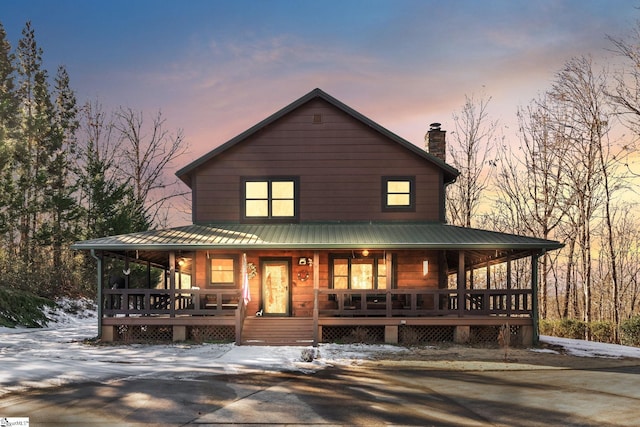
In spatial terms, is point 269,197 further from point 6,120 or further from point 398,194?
point 6,120

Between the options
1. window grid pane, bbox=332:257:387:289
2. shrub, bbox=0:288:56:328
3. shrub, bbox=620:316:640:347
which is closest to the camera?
window grid pane, bbox=332:257:387:289

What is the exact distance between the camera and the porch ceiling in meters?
17.9

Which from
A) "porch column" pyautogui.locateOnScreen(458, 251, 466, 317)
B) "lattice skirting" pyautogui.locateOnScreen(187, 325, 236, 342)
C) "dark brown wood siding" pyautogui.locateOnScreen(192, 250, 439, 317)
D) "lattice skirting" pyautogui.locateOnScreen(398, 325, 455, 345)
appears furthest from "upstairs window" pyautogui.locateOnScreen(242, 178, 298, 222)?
"porch column" pyautogui.locateOnScreen(458, 251, 466, 317)

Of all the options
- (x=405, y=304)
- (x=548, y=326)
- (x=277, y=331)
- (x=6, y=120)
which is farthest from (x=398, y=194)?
(x=6, y=120)

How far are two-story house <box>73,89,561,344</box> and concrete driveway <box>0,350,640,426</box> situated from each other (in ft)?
16.4

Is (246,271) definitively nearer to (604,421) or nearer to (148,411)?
(148,411)

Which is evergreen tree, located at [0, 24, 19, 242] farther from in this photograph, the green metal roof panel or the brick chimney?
the brick chimney

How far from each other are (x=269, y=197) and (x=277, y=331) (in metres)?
5.45

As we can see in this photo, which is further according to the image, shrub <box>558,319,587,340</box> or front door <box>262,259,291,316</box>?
shrub <box>558,319,587,340</box>

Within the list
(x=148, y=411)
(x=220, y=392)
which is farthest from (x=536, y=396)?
(x=148, y=411)

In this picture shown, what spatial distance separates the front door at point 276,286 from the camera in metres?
20.3

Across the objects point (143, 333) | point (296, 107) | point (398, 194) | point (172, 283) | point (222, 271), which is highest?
point (296, 107)

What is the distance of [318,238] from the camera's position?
18797mm

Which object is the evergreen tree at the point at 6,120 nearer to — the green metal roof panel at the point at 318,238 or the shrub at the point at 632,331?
the green metal roof panel at the point at 318,238
